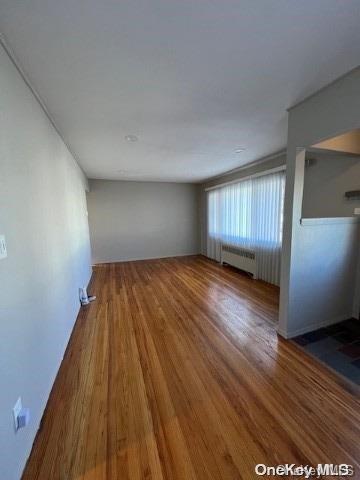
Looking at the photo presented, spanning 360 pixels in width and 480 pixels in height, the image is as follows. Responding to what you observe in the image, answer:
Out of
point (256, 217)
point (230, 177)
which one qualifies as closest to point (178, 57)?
point (256, 217)

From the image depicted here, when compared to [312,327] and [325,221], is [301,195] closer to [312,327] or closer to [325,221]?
[325,221]

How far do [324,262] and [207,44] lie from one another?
88.4 inches

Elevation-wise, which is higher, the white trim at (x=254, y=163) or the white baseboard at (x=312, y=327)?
the white trim at (x=254, y=163)

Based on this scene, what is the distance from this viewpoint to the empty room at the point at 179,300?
3.49 feet

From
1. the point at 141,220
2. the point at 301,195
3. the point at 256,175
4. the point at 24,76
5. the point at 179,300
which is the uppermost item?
the point at 24,76

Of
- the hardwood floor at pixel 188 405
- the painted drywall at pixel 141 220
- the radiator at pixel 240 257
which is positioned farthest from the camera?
the painted drywall at pixel 141 220

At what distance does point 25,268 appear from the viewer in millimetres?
1257

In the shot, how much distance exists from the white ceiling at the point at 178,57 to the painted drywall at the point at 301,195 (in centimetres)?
14

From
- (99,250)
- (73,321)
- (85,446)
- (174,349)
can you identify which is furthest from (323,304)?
(99,250)

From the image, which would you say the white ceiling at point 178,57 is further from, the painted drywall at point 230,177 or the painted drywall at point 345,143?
the painted drywall at point 230,177

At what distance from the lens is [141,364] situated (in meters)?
1.86

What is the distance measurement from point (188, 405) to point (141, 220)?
5027 millimetres

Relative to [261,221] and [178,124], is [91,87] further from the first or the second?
[261,221]

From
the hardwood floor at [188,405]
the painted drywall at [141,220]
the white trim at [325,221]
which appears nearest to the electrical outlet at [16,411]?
the hardwood floor at [188,405]
